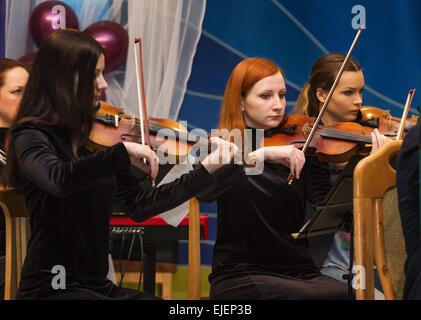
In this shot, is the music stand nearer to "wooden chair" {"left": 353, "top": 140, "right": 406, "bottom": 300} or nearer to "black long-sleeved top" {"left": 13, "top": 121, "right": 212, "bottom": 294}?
"wooden chair" {"left": 353, "top": 140, "right": 406, "bottom": 300}

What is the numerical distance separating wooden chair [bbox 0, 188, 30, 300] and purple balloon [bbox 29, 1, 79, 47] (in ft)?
5.41

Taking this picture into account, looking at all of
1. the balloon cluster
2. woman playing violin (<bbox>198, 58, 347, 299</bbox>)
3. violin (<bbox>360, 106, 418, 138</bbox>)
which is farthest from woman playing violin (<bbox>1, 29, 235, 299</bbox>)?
the balloon cluster

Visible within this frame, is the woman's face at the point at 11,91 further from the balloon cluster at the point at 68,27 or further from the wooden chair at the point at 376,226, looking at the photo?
the wooden chair at the point at 376,226

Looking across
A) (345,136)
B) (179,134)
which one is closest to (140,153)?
(179,134)

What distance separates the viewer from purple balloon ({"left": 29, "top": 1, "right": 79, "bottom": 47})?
9.30 ft

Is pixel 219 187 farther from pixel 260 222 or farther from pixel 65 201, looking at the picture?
pixel 65 201

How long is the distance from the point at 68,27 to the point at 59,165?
1847 mm

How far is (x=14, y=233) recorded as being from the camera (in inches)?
55.4

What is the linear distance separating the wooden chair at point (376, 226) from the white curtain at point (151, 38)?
1848 millimetres

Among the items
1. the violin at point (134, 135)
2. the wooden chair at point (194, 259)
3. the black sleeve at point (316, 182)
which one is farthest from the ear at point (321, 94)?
the wooden chair at point (194, 259)

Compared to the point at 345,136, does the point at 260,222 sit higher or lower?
lower

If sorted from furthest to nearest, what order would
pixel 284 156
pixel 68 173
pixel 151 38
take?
pixel 151 38, pixel 284 156, pixel 68 173

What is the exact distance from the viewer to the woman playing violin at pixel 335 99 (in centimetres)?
208
